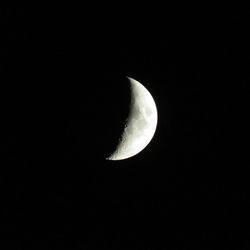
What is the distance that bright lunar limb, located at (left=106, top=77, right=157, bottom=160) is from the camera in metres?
4.92

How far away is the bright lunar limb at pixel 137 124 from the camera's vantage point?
4.92m

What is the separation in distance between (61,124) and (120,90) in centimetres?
93

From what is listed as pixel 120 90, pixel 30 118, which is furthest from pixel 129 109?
pixel 30 118

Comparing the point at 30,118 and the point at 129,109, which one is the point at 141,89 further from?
the point at 30,118

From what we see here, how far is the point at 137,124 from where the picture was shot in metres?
4.94

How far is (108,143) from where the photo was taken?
4828 millimetres

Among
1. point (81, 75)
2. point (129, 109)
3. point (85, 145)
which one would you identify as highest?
point (81, 75)

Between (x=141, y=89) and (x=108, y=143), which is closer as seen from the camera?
(x=108, y=143)

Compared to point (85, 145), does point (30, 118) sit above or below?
above

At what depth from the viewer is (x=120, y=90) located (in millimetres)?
4910

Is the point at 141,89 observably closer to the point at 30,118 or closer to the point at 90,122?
the point at 90,122

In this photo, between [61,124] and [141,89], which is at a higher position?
[141,89]

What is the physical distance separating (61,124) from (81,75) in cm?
72

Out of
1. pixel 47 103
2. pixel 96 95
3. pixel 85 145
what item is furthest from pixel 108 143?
pixel 47 103
